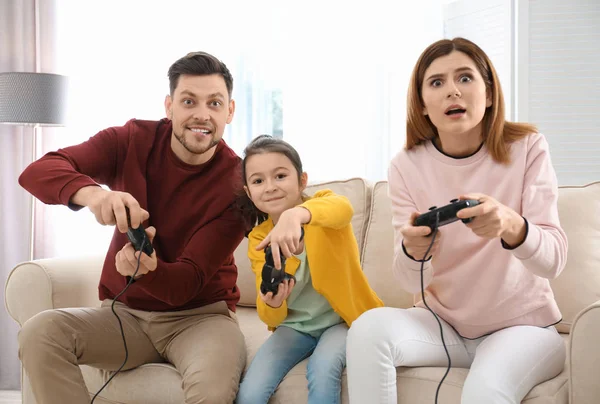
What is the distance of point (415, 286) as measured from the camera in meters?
1.66

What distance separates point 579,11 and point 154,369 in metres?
2.39

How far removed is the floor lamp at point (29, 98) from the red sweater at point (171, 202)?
898 millimetres

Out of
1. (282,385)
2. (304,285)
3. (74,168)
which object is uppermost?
(74,168)

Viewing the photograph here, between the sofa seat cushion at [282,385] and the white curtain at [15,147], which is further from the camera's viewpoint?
the white curtain at [15,147]

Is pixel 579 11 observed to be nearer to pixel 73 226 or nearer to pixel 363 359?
pixel 363 359

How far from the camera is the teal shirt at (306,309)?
1.84 m

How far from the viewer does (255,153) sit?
190 centimetres

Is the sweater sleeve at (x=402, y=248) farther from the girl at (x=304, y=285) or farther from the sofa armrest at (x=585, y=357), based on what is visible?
the sofa armrest at (x=585, y=357)

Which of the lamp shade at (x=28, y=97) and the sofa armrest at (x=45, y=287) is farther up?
the lamp shade at (x=28, y=97)

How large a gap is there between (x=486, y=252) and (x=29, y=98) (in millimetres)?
2041

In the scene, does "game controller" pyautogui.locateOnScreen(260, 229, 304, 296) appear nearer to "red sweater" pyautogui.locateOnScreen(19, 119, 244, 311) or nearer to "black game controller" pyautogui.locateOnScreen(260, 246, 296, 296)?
"black game controller" pyautogui.locateOnScreen(260, 246, 296, 296)

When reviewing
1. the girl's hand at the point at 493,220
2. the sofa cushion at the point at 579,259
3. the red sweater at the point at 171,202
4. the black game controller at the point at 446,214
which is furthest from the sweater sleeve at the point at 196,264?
the sofa cushion at the point at 579,259

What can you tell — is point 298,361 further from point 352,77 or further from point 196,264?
point 352,77

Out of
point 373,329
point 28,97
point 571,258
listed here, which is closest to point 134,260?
point 373,329
